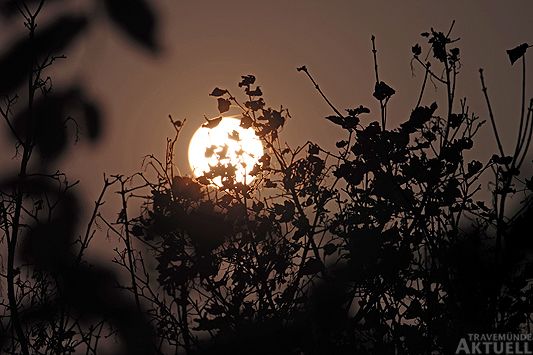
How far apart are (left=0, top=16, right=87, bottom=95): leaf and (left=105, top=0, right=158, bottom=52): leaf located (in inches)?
7.6

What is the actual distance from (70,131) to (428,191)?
3.44 m

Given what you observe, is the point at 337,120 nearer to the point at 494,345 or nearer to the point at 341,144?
the point at 341,144

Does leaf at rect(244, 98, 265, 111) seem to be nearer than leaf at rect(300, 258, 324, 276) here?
No

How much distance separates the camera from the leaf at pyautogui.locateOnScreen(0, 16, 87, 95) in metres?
2.08

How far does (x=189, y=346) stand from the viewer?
5.75 m

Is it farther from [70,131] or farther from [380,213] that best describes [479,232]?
[70,131]

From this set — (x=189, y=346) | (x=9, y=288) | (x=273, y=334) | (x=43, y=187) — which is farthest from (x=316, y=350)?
(x=43, y=187)

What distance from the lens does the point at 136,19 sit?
6.26 feet

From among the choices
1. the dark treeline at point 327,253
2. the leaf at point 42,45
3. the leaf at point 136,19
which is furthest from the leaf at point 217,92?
the leaf at point 136,19


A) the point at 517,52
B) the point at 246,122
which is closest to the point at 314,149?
the point at 246,122

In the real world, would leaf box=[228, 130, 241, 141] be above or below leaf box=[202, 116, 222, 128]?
above

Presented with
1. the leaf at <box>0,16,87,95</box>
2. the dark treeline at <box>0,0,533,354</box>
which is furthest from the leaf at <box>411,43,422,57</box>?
the leaf at <box>0,16,87,95</box>

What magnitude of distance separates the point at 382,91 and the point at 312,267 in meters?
1.48

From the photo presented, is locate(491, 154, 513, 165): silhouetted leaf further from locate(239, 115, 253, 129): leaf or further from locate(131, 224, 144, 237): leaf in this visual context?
locate(131, 224, 144, 237): leaf
